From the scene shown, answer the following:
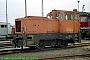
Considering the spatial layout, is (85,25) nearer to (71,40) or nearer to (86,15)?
(86,15)

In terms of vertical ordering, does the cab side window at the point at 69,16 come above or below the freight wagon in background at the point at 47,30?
above

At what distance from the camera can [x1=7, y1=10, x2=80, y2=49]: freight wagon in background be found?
14.4 metres

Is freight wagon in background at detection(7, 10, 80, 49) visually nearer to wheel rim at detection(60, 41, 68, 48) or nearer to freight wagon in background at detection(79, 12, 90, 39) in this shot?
wheel rim at detection(60, 41, 68, 48)

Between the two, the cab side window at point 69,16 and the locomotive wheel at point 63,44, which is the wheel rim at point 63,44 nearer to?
the locomotive wheel at point 63,44

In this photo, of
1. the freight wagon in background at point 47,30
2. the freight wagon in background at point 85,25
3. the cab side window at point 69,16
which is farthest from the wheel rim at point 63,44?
the freight wagon in background at point 85,25

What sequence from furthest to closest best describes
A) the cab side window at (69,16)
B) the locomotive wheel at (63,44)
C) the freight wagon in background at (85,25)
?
the freight wagon in background at (85,25), the locomotive wheel at (63,44), the cab side window at (69,16)

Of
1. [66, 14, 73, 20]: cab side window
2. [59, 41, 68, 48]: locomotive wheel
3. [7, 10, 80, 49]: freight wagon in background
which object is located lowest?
[59, 41, 68, 48]: locomotive wheel

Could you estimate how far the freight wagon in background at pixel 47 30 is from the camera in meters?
14.4

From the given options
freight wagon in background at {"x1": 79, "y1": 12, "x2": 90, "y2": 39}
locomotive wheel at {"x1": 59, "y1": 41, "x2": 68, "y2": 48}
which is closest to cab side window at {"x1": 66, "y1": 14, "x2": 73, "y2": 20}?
locomotive wheel at {"x1": 59, "y1": 41, "x2": 68, "y2": 48}

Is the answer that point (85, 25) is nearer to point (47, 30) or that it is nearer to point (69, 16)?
point (69, 16)

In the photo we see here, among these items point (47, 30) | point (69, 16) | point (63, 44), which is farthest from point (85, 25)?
point (47, 30)

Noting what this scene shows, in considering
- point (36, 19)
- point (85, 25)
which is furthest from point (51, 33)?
point (85, 25)

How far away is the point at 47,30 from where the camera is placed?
15.4m

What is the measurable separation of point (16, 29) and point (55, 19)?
3230mm
